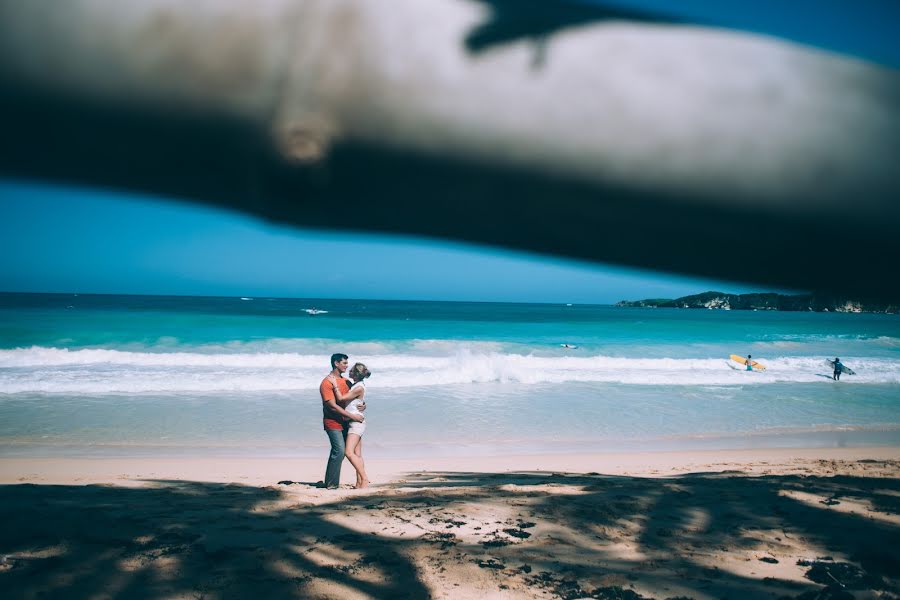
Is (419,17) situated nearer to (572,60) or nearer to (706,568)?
(572,60)

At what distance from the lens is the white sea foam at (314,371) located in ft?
51.5

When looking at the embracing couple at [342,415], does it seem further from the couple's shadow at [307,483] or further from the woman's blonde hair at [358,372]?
the couple's shadow at [307,483]

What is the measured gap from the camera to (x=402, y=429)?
11.4 metres

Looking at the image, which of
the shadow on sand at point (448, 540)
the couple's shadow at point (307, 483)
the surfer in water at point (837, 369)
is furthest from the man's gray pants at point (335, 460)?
the surfer in water at point (837, 369)

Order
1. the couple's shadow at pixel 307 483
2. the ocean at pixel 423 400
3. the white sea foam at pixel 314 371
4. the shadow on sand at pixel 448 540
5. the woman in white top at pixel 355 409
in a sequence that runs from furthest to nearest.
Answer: the white sea foam at pixel 314 371 → the ocean at pixel 423 400 → the couple's shadow at pixel 307 483 → the woman in white top at pixel 355 409 → the shadow on sand at pixel 448 540

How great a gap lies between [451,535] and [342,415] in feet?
8.03

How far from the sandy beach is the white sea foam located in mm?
7936

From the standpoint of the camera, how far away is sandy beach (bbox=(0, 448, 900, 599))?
4.08 metres

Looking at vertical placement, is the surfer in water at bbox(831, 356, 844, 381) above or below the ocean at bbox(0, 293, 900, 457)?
above

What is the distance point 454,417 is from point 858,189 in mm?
12259

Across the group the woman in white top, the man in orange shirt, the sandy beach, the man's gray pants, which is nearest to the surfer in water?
the sandy beach

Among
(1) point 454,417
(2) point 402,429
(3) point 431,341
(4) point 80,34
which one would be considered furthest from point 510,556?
(3) point 431,341

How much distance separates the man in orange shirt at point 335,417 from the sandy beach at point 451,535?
36cm

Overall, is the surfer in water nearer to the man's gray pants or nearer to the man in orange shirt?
the man in orange shirt
